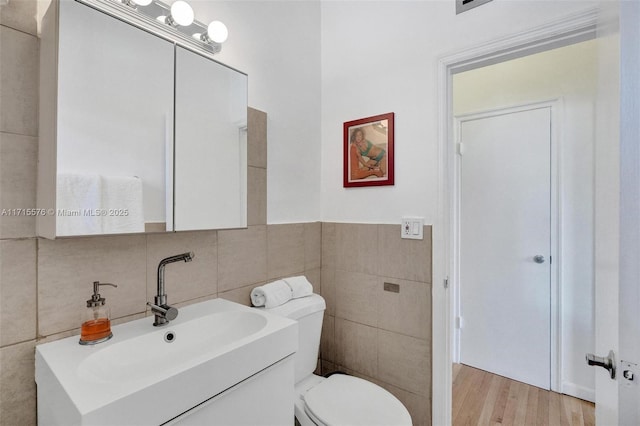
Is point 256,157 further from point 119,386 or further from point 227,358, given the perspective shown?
point 119,386

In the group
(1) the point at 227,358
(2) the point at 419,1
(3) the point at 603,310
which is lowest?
(1) the point at 227,358

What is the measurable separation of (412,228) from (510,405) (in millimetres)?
1417

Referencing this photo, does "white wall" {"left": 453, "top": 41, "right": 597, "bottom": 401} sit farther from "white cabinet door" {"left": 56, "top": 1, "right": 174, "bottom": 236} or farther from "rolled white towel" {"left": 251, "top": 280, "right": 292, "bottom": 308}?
"white cabinet door" {"left": 56, "top": 1, "right": 174, "bottom": 236}

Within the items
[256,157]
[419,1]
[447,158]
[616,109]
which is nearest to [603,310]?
[616,109]

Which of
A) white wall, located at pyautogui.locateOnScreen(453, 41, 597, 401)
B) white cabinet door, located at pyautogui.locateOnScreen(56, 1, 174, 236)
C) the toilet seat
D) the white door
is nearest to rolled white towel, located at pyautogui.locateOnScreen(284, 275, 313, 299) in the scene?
the toilet seat

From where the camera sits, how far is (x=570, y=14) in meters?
1.19

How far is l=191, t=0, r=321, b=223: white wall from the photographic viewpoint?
1482mm

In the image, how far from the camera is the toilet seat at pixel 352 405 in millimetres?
1162

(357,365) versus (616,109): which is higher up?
(616,109)

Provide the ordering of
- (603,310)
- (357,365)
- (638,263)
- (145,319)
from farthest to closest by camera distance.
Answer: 1. (357,365)
2. (145,319)
3. (603,310)
4. (638,263)

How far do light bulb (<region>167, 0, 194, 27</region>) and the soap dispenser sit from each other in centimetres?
97

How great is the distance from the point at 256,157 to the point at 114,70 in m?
0.67

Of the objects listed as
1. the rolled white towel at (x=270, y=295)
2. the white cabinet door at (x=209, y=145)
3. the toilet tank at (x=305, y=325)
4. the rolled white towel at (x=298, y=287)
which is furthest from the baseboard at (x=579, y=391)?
the white cabinet door at (x=209, y=145)

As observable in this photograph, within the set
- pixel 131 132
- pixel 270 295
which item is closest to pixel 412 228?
pixel 270 295
